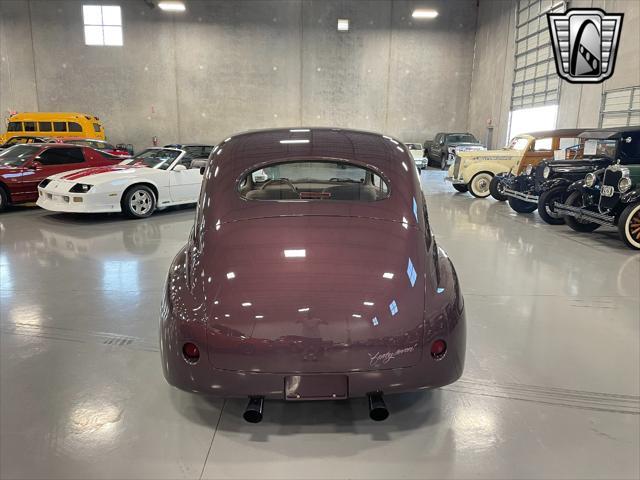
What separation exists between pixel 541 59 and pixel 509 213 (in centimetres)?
1058

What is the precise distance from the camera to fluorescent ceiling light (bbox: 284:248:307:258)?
2.30 m

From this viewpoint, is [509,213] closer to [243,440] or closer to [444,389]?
[444,389]

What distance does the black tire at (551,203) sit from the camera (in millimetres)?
7897

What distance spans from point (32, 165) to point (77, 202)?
2.22 m

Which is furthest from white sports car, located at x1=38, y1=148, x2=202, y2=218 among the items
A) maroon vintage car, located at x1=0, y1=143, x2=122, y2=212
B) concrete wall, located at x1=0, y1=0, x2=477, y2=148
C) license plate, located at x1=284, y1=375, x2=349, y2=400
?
concrete wall, located at x1=0, y1=0, x2=477, y2=148

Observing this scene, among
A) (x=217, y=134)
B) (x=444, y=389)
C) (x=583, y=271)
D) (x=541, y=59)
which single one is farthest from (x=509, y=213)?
(x=217, y=134)

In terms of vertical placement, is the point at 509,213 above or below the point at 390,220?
below

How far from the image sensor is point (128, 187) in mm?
7820

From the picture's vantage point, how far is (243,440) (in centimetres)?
223

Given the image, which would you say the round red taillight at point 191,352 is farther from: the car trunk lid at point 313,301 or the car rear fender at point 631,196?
the car rear fender at point 631,196

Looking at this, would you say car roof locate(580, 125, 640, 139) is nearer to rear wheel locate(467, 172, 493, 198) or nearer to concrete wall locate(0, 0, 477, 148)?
rear wheel locate(467, 172, 493, 198)

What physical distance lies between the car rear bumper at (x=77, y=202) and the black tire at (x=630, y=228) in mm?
7651

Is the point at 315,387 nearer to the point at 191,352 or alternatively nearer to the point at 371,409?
the point at 371,409

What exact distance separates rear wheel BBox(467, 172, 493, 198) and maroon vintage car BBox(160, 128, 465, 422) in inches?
374
